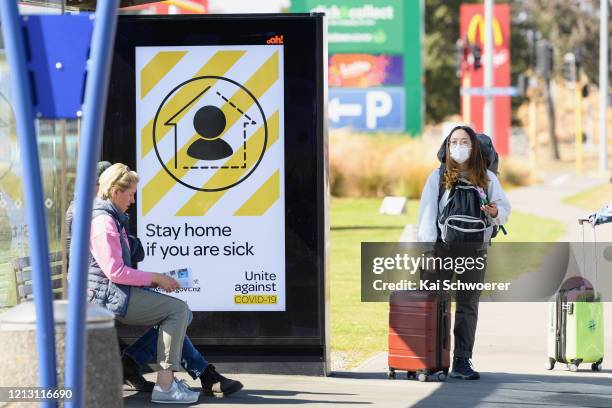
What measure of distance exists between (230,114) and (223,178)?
0.43m

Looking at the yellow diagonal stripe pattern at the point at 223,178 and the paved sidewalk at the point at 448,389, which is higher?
the yellow diagonal stripe pattern at the point at 223,178

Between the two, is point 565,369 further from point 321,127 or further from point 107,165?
point 107,165

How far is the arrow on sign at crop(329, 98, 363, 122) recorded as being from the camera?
50.2 m

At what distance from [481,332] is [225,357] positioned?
141 inches

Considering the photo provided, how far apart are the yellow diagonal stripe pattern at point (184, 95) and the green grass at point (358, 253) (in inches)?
92.2

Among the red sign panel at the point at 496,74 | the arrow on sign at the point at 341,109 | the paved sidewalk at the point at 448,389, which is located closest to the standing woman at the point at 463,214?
the paved sidewalk at the point at 448,389

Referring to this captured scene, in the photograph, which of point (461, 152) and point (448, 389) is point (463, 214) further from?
point (448, 389)

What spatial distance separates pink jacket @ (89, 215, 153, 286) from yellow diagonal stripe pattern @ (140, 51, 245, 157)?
1.67 meters

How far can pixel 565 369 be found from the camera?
1059cm

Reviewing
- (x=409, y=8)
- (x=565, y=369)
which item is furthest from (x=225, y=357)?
(x=409, y=8)

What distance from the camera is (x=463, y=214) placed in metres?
9.86

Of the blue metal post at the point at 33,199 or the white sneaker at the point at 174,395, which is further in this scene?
the white sneaker at the point at 174,395

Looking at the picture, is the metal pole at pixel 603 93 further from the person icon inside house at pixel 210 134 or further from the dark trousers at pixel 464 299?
the person icon inside house at pixel 210 134

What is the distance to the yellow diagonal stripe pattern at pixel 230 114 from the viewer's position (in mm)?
9844
